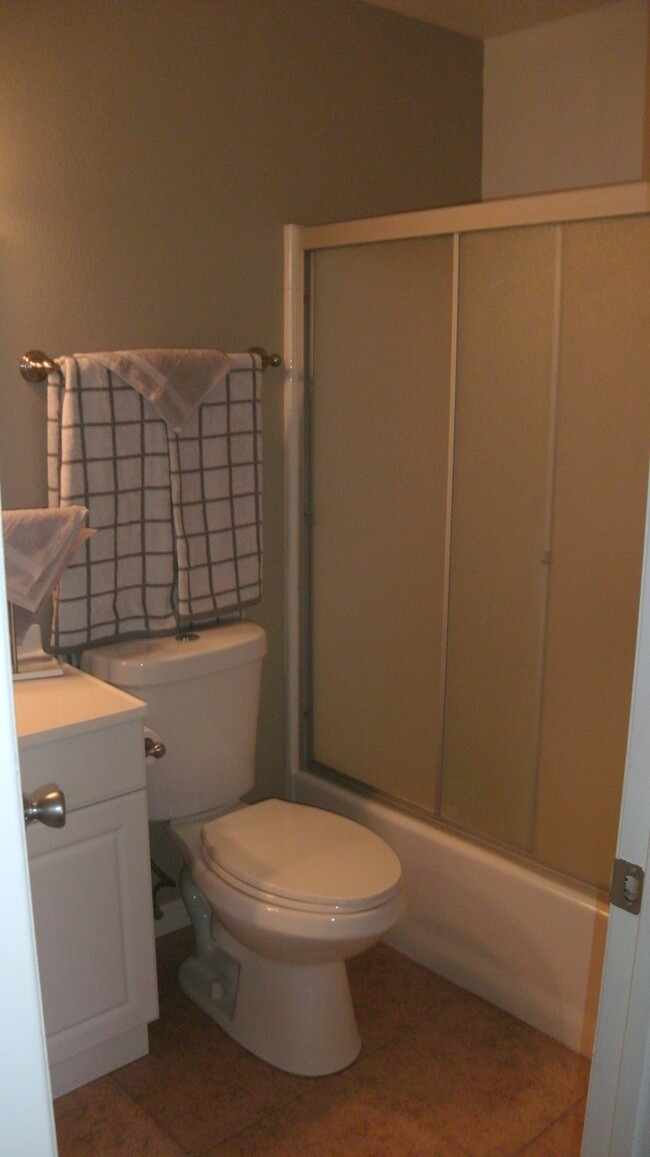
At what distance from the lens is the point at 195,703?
2240 mm

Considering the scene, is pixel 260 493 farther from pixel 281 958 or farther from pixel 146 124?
pixel 281 958

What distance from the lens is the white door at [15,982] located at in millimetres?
712

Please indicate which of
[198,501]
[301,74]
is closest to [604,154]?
[301,74]

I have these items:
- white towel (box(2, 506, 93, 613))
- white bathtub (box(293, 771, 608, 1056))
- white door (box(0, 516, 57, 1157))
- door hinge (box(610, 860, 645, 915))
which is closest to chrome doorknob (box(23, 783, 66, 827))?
white door (box(0, 516, 57, 1157))

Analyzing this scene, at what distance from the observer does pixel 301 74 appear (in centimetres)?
248

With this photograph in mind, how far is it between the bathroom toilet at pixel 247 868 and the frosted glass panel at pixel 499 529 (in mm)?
355

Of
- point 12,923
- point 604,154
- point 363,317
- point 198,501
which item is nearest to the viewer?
point 12,923

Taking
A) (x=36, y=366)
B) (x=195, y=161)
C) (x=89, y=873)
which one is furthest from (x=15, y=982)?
(x=195, y=161)

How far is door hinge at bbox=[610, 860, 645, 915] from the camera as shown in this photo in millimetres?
1028

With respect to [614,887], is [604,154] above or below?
above

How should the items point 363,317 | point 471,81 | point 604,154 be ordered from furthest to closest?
point 471,81
point 604,154
point 363,317

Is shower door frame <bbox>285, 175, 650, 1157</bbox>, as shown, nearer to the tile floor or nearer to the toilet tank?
the toilet tank

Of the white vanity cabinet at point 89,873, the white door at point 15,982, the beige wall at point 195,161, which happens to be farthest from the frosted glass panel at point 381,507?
the white door at point 15,982

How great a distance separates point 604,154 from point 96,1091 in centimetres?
258
